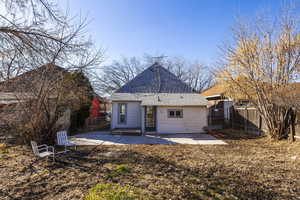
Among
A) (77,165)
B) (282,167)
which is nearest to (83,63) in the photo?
(77,165)

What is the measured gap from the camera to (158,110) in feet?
38.3

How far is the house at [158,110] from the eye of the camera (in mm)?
11695

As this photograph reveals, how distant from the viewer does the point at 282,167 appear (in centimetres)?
508

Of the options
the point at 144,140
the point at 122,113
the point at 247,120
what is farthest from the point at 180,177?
→ the point at 247,120

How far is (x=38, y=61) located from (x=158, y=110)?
27.5ft

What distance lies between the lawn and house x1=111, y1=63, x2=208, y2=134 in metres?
4.73

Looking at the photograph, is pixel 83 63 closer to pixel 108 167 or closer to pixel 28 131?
pixel 28 131

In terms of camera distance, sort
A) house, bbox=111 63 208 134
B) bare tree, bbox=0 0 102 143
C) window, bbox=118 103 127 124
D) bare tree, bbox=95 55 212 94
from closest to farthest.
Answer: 1. bare tree, bbox=0 0 102 143
2. house, bbox=111 63 208 134
3. window, bbox=118 103 127 124
4. bare tree, bbox=95 55 212 94

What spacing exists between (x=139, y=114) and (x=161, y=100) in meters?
2.35

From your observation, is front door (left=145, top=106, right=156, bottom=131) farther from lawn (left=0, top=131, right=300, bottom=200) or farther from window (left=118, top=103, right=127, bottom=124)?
lawn (left=0, top=131, right=300, bottom=200)

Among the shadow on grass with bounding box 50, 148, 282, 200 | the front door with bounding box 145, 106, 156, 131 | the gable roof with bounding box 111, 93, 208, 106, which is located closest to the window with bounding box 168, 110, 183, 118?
the gable roof with bounding box 111, 93, 208, 106

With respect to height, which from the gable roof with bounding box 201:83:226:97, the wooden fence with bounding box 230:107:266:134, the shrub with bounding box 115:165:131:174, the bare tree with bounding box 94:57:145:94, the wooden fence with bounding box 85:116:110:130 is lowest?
the shrub with bounding box 115:165:131:174

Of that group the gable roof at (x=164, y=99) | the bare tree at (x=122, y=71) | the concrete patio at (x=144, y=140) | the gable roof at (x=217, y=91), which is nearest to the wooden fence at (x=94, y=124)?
the gable roof at (x=164, y=99)

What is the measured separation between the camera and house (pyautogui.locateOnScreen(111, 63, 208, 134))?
1170 centimetres
